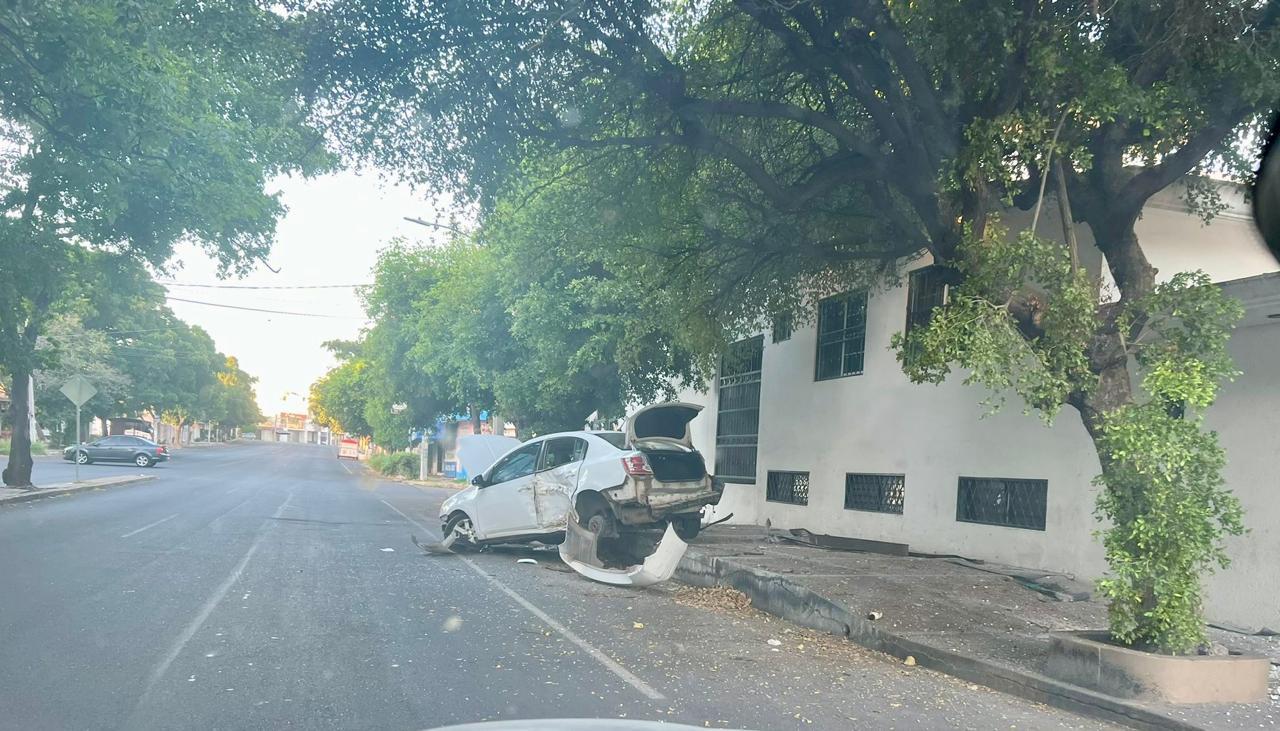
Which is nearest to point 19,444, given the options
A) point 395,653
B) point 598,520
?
point 598,520

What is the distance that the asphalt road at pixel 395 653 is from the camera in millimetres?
5242

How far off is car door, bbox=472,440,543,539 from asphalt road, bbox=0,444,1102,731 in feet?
2.83

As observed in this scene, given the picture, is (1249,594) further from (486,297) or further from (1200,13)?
(486,297)

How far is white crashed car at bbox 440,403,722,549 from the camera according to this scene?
1168 centimetres

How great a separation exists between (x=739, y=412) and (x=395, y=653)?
Result: 13.1m

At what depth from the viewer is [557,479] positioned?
12250mm

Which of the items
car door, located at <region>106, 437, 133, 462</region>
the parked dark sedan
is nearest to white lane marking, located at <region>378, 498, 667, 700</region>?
the parked dark sedan

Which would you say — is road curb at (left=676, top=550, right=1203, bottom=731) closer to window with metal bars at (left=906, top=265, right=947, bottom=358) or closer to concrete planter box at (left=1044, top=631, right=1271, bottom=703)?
concrete planter box at (left=1044, top=631, right=1271, bottom=703)

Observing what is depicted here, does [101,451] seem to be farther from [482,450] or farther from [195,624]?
[195,624]

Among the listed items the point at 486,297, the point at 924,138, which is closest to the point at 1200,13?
the point at 924,138

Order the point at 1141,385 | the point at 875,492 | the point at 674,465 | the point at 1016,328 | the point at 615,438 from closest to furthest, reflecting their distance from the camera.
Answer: the point at 1141,385, the point at 1016,328, the point at 615,438, the point at 674,465, the point at 875,492

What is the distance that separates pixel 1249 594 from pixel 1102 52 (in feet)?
16.7

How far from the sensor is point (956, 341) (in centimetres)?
659

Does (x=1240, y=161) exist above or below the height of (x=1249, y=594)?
above
